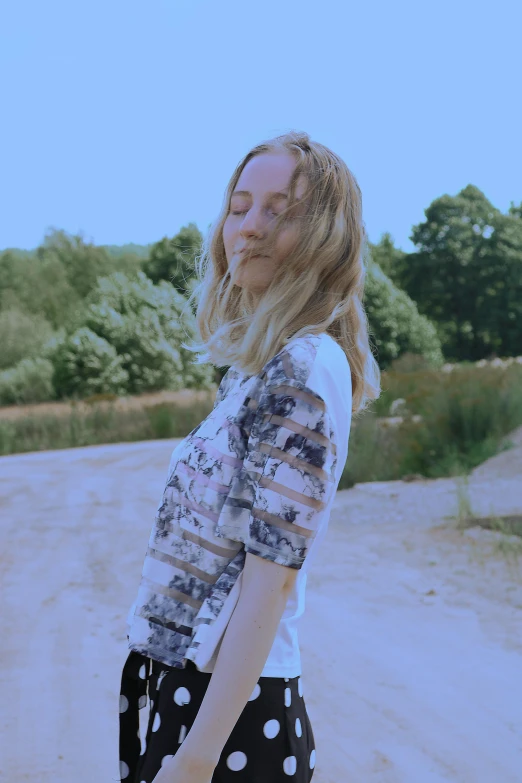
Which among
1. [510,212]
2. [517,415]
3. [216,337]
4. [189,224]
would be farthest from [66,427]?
[510,212]

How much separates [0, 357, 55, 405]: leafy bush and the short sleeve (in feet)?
83.8

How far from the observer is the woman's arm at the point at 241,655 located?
117 centimetres

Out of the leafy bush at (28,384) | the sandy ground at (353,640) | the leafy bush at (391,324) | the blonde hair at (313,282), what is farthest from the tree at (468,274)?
the blonde hair at (313,282)

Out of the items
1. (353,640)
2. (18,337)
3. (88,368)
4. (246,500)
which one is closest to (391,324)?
(88,368)

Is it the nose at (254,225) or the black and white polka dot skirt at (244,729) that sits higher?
the nose at (254,225)

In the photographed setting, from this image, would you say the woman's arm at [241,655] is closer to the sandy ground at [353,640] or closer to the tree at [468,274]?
the sandy ground at [353,640]

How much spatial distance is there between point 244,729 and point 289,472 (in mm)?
408

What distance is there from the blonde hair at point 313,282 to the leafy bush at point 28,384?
25.3 meters

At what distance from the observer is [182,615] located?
1303 millimetres

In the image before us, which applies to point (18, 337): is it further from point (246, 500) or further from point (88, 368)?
point (246, 500)

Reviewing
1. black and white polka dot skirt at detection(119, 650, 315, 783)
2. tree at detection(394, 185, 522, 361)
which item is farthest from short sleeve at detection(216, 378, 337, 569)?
tree at detection(394, 185, 522, 361)

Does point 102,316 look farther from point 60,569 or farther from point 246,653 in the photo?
point 246,653

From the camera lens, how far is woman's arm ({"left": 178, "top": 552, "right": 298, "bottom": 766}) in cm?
117

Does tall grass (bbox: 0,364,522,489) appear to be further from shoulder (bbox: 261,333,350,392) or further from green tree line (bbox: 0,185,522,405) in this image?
green tree line (bbox: 0,185,522,405)
